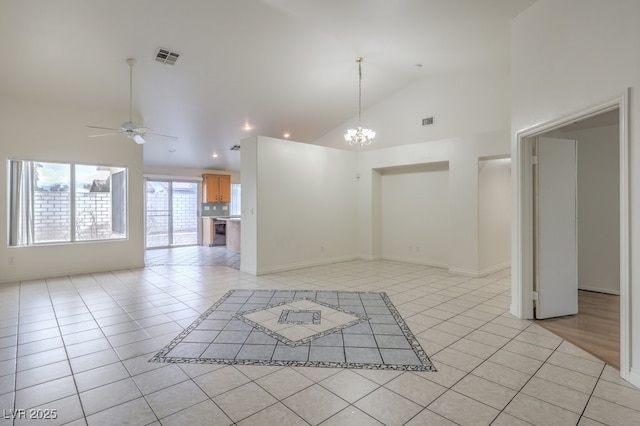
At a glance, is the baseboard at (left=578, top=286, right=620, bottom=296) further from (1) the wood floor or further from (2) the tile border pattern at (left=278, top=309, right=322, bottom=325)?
(2) the tile border pattern at (left=278, top=309, right=322, bottom=325)

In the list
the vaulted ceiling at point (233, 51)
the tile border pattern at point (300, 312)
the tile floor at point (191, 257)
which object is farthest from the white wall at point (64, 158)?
the tile border pattern at point (300, 312)

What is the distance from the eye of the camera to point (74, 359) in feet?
8.58

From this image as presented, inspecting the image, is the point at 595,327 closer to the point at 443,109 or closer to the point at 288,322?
the point at 288,322

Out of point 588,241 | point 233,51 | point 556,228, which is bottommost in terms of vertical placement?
point 588,241

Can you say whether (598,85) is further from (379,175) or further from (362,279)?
(379,175)

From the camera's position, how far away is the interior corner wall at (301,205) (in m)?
5.91

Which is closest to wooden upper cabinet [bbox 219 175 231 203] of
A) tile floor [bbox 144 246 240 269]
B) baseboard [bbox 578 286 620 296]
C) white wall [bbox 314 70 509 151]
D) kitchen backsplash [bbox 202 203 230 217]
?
kitchen backsplash [bbox 202 203 230 217]

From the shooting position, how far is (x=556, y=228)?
11.9 ft

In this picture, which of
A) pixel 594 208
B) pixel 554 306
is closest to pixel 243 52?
pixel 554 306

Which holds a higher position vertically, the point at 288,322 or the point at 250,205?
the point at 250,205

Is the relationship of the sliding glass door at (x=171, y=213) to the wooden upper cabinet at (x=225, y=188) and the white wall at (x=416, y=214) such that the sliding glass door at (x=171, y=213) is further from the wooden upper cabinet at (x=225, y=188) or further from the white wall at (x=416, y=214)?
the white wall at (x=416, y=214)

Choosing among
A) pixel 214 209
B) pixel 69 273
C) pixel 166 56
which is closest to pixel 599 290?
pixel 166 56

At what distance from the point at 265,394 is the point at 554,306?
3.42 meters

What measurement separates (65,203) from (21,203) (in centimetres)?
60
